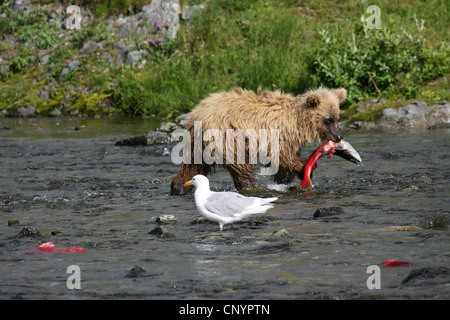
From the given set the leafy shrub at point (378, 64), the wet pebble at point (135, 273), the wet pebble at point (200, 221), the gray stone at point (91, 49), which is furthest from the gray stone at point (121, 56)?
the wet pebble at point (135, 273)

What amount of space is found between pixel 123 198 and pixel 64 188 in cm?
123

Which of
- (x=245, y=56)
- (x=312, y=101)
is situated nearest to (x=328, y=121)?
(x=312, y=101)

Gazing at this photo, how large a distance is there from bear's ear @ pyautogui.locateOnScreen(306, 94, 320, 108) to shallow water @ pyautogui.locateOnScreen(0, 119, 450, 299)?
112cm

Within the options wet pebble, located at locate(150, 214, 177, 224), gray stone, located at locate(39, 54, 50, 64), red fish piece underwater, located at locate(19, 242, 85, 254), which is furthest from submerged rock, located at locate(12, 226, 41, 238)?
gray stone, located at locate(39, 54, 50, 64)

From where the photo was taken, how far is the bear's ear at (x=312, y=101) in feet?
31.8

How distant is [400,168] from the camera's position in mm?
11195

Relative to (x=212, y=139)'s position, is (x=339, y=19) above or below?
above

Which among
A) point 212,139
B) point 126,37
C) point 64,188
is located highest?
point 126,37

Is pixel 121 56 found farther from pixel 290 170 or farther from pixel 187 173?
pixel 290 170

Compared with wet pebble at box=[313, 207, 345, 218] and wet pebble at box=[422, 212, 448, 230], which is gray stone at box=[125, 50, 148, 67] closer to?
wet pebble at box=[313, 207, 345, 218]

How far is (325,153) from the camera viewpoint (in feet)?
32.4

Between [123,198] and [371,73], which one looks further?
[371,73]
